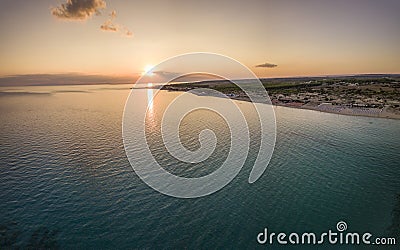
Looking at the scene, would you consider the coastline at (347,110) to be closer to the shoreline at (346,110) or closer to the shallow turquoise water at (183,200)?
the shoreline at (346,110)

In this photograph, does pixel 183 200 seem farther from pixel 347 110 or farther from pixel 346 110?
pixel 347 110

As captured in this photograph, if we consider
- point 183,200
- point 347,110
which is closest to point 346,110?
point 347,110

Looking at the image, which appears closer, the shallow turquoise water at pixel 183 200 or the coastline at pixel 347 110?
the shallow turquoise water at pixel 183 200

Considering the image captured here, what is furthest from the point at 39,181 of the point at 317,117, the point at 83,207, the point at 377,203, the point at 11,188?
the point at 317,117

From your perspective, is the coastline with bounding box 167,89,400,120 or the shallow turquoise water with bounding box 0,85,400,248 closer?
the shallow turquoise water with bounding box 0,85,400,248

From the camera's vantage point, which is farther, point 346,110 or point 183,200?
point 346,110

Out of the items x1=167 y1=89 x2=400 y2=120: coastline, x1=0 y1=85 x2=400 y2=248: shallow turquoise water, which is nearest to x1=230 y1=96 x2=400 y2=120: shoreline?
x1=167 y1=89 x2=400 y2=120: coastline

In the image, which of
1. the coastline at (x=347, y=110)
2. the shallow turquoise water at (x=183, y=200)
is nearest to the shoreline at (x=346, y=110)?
the coastline at (x=347, y=110)

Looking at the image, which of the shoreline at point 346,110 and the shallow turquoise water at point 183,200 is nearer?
the shallow turquoise water at point 183,200

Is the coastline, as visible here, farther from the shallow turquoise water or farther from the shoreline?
the shallow turquoise water
